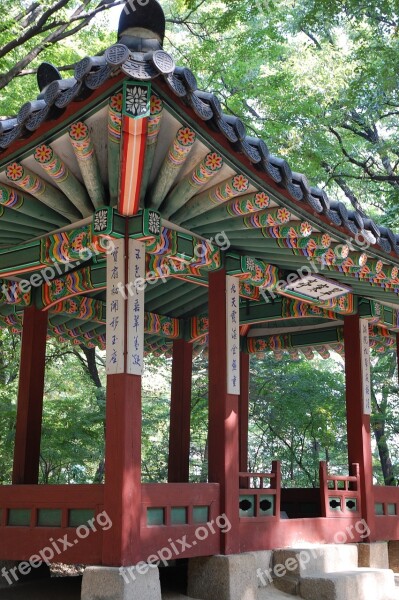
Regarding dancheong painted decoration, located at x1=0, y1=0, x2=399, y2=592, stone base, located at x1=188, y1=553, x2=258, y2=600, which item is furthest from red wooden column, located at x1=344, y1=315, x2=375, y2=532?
stone base, located at x1=188, y1=553, x2=258, y2=600

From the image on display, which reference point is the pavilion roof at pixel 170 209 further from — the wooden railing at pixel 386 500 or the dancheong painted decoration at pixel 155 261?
the wooden railing at pixel 386 500

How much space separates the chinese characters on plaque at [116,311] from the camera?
6.05 metres

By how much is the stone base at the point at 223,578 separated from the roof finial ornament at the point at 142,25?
469 cm

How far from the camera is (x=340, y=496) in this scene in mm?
8594

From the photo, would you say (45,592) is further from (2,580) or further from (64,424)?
(64,424)

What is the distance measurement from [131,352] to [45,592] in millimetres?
3122

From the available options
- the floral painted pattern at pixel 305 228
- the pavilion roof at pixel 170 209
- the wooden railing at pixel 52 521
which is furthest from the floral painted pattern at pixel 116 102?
the wooden railing at pixel 52 521

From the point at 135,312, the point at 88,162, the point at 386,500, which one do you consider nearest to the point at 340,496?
the point at 386,500

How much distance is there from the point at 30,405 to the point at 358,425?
13.5ft

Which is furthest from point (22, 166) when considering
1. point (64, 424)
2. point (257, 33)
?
point (257, 33)

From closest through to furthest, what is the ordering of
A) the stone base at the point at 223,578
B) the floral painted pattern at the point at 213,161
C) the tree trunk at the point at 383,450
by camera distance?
1. the floral painted pattern at the point at 213,161
2. the stone base at the point at 223,578
3. the tree trunk at the point at 383,450

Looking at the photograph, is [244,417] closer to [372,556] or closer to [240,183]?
[372,556]

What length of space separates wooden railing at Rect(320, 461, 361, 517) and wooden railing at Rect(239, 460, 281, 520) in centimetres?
75

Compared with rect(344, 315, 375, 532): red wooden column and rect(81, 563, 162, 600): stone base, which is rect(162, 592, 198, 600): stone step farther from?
rect(344, 315, 375, 532): red wooden column
